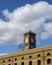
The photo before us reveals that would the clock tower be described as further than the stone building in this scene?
Yes

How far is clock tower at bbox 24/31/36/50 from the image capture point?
62500 mm

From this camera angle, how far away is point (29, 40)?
62.2 meters

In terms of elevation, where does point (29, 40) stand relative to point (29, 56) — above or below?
above

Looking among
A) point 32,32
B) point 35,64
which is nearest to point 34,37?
point 32,32

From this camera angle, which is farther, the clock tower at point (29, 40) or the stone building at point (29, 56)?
the clock tower at point (29, 40)

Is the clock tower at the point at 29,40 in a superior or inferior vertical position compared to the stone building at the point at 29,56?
superior

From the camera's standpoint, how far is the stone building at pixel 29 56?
4769cm

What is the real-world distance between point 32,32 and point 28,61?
13898mm

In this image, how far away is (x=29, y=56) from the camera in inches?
2023

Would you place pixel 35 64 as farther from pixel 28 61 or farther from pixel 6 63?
pixel 6 63

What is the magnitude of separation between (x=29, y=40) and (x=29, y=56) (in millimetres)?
11266

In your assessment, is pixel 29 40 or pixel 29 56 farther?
pixel 29 40

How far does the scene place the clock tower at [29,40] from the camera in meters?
62.5

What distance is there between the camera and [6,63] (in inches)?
2248
